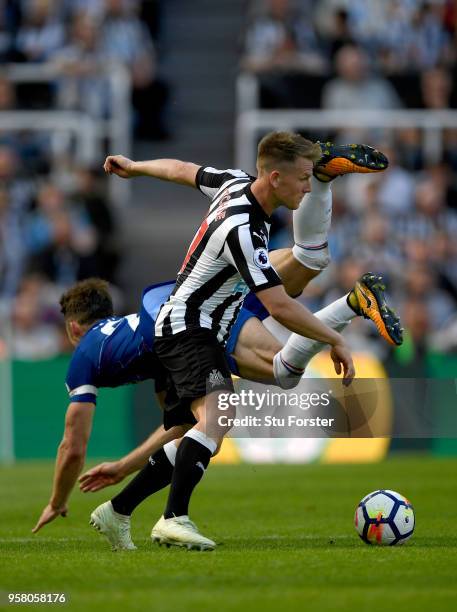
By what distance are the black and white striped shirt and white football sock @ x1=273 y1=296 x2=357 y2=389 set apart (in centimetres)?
60

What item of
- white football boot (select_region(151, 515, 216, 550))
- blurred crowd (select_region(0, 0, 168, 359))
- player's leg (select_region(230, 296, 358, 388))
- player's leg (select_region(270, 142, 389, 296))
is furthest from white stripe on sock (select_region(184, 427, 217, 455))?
blurred crowd (select_region(0, 0, 168, 359))

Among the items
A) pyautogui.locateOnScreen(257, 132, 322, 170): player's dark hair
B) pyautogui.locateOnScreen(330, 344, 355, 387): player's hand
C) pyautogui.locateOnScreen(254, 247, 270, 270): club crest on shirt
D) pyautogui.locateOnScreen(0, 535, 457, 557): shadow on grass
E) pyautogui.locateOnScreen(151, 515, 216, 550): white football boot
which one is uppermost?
pyautogui.locateOnScreen(257, 132, 322, 170): player's dark hair

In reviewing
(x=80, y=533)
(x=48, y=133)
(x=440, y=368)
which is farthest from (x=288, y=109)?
(x=80, y=533)

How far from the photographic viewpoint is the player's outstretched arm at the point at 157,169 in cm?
778

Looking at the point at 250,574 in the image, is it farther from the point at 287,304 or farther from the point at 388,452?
the point at 388,452

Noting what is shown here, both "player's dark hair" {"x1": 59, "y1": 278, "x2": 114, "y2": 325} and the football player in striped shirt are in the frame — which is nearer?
the football player in striped shirt

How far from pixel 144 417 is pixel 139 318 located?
22.7ft

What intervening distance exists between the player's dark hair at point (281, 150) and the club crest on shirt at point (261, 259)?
18.4 inches

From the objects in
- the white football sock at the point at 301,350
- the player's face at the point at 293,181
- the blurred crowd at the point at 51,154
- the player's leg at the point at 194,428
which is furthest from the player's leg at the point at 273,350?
the blurred crowd at the point at 51,154

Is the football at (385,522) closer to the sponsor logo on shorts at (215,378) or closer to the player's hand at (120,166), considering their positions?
the sponsor logo on shorts at (215,378)

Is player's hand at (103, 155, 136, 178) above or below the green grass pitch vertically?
above

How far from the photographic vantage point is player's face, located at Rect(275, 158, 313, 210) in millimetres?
7078

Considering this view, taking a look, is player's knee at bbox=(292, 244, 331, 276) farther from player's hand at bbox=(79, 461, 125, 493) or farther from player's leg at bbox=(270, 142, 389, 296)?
player's hand at bbox=(79, 461, 125, 493)

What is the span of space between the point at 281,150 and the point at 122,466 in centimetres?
193
